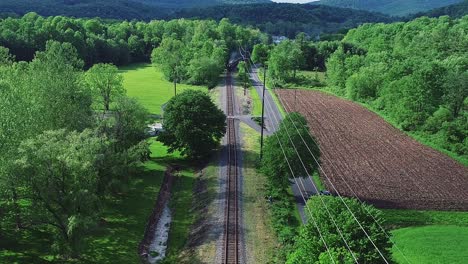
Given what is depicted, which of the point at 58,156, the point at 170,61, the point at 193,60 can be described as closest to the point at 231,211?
the point at 58,156

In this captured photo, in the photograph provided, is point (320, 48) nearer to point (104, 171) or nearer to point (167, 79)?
point (167, 79)

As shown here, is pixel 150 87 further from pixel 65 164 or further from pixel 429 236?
pixel 429 236

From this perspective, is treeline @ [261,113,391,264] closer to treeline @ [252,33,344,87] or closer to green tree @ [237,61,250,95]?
treeline @ [252,33,344,87]

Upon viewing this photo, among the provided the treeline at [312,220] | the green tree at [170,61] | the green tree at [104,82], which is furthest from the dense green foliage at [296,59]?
the treeline at [312,220]

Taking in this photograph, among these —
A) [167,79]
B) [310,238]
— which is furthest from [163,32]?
[310,238]

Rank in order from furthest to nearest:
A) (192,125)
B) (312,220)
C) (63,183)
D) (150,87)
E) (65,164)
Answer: (150,87)
(192,125)
(63,183)
(65,164)
(312,220)
